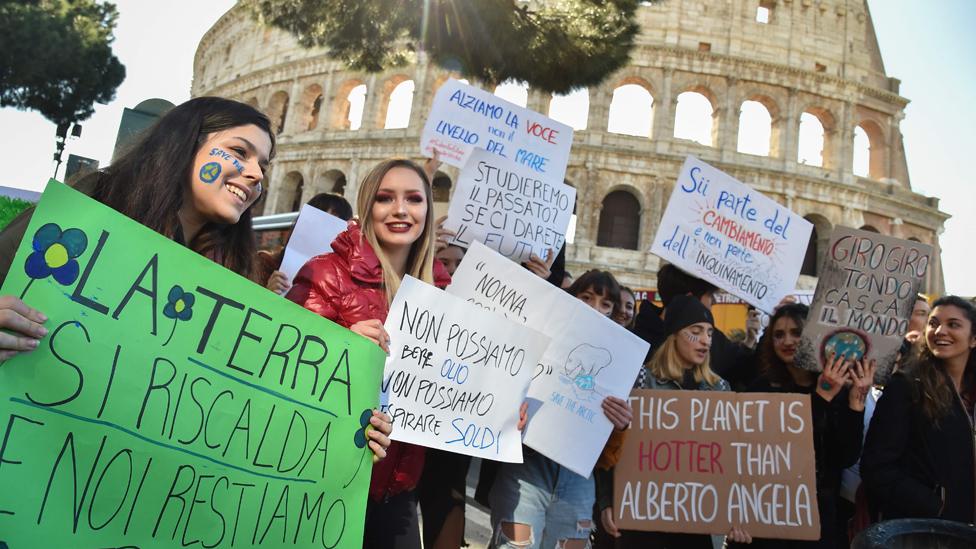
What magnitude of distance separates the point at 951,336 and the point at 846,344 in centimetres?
43

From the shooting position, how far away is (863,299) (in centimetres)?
314

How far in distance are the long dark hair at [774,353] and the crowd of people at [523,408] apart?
11 millimetres

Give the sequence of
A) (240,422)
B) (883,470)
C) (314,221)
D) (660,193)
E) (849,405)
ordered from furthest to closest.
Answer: (660,193) → (314,221) → (849,405) → (883,470) → (240,422)

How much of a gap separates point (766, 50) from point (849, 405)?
23842 mm

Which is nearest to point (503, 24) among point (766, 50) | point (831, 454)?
point (831, 454)

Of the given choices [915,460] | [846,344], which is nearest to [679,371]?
[846,344]

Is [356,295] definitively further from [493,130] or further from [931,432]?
[931,432]

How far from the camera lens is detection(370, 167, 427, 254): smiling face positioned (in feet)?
7.11

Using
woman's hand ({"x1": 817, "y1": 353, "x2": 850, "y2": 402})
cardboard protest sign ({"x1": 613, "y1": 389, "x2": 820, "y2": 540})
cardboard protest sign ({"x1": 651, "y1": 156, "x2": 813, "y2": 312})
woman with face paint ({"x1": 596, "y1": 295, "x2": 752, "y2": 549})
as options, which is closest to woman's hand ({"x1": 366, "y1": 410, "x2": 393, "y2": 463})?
cardboard protest sign ({"x1": 613, "y1": 389, "x2": 820, "y2": 540})

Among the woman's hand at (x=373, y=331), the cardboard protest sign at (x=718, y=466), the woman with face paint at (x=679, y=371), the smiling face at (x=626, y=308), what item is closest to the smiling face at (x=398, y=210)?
the woman's hand at (x=373, y=331)

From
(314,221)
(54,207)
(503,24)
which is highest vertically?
(503,24)

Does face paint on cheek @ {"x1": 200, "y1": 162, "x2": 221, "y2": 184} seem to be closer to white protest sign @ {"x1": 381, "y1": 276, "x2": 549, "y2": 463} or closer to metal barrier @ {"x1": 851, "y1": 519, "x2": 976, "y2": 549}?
white protest sign @ {"x1": 381, "y1": 276, "x2": 549, "y2": 463}

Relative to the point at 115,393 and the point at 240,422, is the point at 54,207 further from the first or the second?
the point at 240,422

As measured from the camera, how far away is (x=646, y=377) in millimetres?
3166
